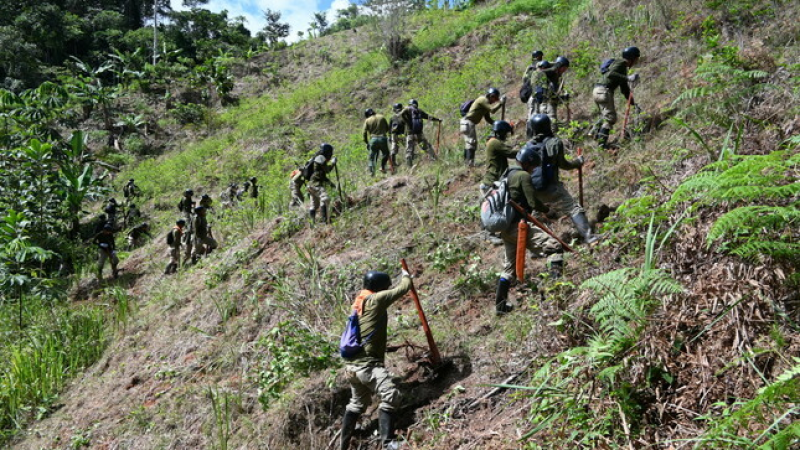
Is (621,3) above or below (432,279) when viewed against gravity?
above

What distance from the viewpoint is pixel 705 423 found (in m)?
2.76

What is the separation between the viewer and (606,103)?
7.53 m

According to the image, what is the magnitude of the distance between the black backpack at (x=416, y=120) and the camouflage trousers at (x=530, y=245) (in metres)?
5.99

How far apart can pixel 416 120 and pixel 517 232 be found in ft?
20.3

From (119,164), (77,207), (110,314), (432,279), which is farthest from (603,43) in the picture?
(119,164)

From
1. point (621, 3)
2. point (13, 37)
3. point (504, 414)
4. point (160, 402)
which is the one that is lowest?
point (160, 402)

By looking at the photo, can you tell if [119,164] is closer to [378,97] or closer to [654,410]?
[378,97]

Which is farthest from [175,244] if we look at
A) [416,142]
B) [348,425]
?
[348,425]

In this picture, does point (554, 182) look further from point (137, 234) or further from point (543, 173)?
point (137, 234)

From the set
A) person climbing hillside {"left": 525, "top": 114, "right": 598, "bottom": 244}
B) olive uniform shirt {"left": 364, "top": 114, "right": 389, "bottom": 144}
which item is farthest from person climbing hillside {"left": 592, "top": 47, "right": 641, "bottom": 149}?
olive uniform shirt {"left": 364, "top": 114, "right": 389, "bottom": 144}

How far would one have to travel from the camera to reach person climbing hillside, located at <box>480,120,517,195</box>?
656 cm

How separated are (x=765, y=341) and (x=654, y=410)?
730 mm

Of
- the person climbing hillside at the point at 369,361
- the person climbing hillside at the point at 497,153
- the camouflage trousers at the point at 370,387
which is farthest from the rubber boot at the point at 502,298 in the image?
the person climbing hillside at the point at 497,153

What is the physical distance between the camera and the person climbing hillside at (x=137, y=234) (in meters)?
17.0
